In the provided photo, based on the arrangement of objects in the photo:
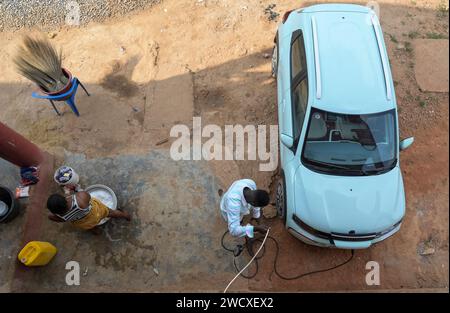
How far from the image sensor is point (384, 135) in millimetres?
4879

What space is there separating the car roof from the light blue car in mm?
13

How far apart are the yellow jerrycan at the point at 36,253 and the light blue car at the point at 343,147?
3337 mm

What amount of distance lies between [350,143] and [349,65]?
43.0 inches

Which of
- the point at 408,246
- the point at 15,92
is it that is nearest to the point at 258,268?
the point at 408,246

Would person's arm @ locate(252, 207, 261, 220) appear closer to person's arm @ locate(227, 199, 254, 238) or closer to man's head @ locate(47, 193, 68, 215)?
person's arm @ locate(227, 199, 254, 238)

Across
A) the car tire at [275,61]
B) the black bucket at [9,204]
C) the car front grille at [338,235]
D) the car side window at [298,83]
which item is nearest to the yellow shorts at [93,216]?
the black bucket at [9,204]

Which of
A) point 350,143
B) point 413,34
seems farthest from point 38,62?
point 413,34

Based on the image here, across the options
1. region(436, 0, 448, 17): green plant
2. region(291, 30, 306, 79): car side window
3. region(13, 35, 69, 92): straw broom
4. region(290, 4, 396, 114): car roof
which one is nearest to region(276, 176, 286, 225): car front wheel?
region(290, 4, 396, 114): car roof

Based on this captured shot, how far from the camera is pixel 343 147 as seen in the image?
4.89 metres

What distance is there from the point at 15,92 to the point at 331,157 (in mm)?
5796

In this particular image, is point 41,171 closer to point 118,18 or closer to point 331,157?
point 118,18

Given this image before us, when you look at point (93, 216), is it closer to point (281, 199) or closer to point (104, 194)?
point (104, 194)

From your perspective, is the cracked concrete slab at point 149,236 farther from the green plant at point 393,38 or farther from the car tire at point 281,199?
the green plant at point 393,38

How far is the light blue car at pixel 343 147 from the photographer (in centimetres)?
468
